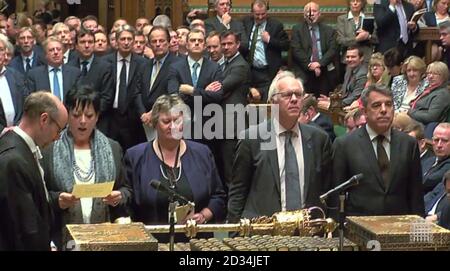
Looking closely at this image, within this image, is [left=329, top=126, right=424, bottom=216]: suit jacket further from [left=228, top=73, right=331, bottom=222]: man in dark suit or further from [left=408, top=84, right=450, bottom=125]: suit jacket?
[left=408, top=84, right=450, bottom=125]: suit jacket

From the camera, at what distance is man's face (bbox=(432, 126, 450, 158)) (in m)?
8.44

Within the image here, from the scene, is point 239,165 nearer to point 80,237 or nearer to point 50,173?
point 50,173

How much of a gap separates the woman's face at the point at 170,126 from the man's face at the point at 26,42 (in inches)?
212

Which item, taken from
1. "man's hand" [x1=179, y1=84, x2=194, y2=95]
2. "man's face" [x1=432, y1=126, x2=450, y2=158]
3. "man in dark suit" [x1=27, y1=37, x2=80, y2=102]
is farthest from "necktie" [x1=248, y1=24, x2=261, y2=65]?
"man's face" [x1=432, y1=126, x2=450, y2=158]

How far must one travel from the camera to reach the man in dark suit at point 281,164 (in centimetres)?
658

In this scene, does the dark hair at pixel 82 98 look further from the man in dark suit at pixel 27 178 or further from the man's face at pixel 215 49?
the man's face at pixel 215 49

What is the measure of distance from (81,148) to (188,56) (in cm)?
438

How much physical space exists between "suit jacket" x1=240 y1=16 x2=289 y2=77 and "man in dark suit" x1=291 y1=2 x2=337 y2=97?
218 mm

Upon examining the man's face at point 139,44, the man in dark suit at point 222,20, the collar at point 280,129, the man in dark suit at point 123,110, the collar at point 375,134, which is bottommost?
the man in dark suit at point 123,110

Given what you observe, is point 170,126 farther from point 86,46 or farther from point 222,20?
point 222,20

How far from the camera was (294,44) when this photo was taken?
A: 13648 millimetres

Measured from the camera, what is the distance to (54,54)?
10.8m

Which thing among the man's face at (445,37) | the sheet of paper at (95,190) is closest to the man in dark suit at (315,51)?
the man's face at (445,37)
